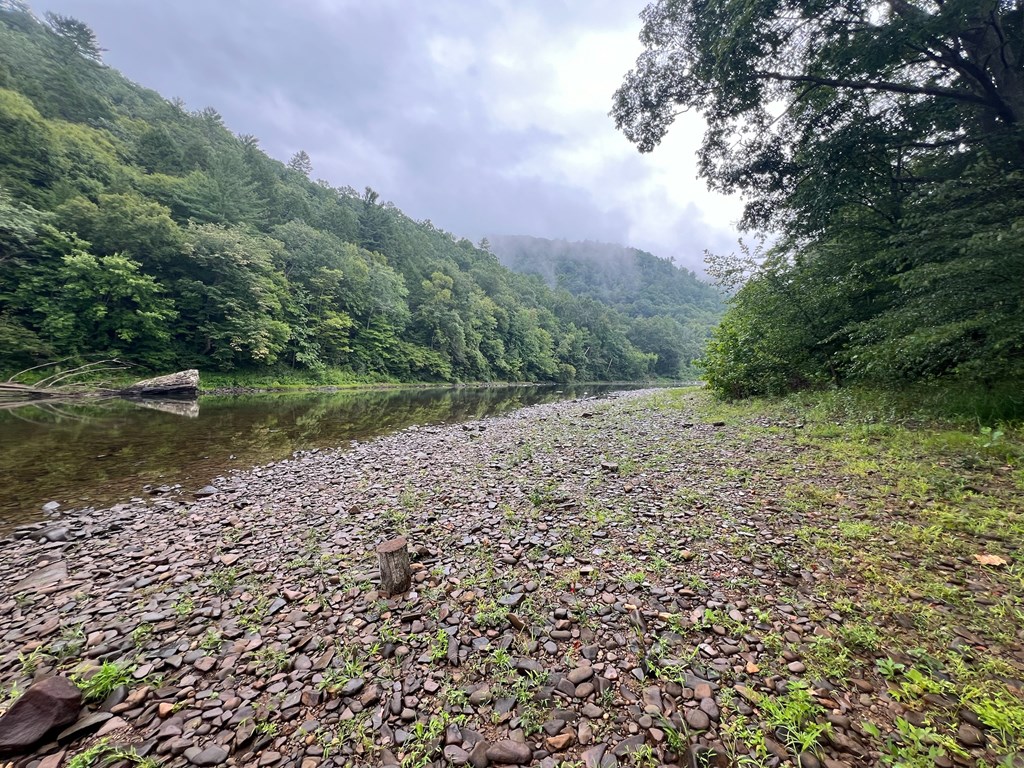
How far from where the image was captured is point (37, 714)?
8.45 ft

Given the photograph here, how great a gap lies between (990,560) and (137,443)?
17.3 m

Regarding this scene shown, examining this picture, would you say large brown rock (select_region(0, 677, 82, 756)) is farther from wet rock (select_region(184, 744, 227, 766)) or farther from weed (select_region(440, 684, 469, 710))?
weed (select_region(440, 684, 469, 710))

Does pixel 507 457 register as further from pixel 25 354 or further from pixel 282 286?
pixel 282 286

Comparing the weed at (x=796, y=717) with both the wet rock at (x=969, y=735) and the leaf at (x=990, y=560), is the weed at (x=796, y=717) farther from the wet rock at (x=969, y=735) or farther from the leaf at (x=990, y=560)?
the leaf at (x=990, y=560)

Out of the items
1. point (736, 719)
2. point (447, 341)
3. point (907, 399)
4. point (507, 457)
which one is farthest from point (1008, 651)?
point (447, 341)

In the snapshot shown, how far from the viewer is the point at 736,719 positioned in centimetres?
240

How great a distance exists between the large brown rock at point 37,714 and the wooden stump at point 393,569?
7.24 feet

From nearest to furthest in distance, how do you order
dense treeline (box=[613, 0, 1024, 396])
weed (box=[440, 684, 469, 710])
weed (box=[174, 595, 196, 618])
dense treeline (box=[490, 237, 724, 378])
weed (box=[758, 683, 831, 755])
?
weed (box=[758, 683, 831, 755]), weed (box=[440, 684, 469, 710]), weed (box=[174, 595, 196, 618]), dense treeline (box=[613, 0, 1024, 396]), dense treeline (box=[490, 237, 724, 378])

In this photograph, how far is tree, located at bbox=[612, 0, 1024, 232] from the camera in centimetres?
812

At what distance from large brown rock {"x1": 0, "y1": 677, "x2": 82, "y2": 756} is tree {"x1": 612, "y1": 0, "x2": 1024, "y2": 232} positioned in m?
14.5

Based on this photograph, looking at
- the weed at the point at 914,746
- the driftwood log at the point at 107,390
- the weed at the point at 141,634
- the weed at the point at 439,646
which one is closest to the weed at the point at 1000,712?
the weed at the point at 914,746

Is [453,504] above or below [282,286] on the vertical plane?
below

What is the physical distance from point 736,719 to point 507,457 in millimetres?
6982

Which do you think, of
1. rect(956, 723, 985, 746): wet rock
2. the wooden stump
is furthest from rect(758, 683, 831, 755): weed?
the wooden stump
